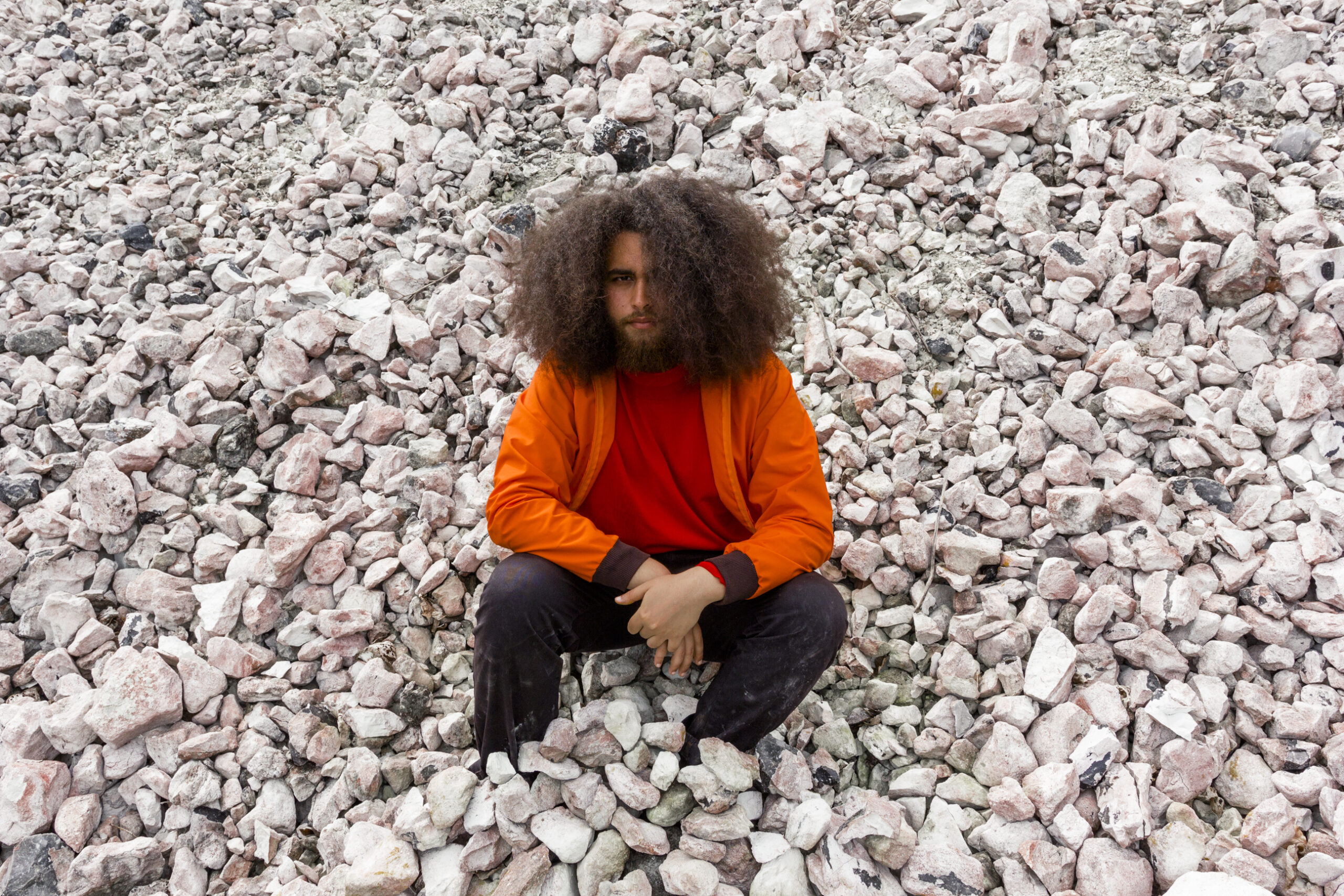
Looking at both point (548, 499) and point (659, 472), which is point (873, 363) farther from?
point (548, 499)

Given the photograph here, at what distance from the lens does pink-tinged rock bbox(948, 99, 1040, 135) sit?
3398 millimetres

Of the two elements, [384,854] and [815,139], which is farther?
[815,139]

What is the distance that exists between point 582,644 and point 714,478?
548 mm

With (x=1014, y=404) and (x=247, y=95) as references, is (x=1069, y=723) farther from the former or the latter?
(x=247, y=95)

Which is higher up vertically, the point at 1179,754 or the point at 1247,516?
the point at 1247,516

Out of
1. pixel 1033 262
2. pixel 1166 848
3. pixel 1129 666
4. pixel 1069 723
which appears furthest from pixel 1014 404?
pixel 1166 848

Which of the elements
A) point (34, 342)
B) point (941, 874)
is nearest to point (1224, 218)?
point (941, 874)

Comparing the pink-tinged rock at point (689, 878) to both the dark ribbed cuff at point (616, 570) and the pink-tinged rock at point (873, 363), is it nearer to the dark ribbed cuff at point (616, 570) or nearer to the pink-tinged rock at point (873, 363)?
the dark ribbed cuff at point (616, 570)

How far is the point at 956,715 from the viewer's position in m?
2.27

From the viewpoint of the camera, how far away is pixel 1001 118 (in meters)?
3.41

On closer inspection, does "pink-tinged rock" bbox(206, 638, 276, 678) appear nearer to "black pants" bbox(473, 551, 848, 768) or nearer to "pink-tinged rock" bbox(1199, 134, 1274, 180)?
"black pants" bbox(473, 551, 848, 768)

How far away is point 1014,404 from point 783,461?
3.64 feet

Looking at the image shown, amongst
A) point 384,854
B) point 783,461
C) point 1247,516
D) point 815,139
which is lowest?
point 384,854

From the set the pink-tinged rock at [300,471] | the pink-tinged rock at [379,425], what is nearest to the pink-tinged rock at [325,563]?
the pink-tinged rock at [300,471]
